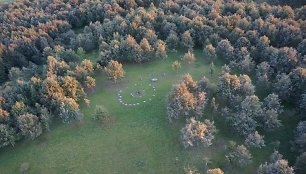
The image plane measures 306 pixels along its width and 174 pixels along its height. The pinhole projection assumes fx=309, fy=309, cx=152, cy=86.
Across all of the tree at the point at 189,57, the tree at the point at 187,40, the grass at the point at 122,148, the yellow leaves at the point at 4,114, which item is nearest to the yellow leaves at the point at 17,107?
the yellow leaves at the point at 4,114

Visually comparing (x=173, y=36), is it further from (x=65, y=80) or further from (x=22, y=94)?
(x=22, y=94)

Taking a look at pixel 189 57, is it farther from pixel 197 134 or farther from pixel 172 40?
pixel 197 134

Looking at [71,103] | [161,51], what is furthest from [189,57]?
[71,103]

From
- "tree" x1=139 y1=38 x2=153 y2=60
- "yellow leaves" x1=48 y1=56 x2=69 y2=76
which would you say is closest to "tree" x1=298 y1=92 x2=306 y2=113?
"tree" x1=139 y1=38 x2=153 y2=60

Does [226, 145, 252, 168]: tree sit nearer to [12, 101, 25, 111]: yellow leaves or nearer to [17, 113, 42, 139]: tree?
[17, 113, 42, 139]: tree

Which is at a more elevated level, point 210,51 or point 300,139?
point 210,51

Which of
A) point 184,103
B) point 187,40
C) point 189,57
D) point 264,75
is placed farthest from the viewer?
point 187,40

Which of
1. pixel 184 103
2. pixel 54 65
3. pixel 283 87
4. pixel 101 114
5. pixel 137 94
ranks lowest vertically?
pixel 101 114

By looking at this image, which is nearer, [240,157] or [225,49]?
[240,157]
